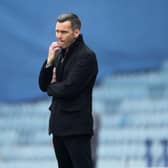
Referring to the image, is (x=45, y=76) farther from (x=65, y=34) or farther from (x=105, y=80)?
(x=105, y=80)

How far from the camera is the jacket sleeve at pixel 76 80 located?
2021 millimetres

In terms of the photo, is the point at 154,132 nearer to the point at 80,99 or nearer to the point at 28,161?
the point at 28,161

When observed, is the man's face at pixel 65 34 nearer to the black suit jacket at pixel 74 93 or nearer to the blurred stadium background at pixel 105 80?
the black suit jacket at pixel 74 93

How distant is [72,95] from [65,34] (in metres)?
0.21

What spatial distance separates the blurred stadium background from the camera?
3.41 meters

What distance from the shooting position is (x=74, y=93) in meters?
2.02

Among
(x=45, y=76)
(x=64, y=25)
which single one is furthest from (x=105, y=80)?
(x=64, y=25)

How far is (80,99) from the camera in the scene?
2.04 meters

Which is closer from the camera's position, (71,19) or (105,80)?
(71,19)

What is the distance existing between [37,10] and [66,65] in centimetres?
157

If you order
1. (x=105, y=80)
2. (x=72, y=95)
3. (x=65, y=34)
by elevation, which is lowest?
(x=72, y=95)

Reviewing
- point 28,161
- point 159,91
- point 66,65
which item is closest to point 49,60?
point 66,65

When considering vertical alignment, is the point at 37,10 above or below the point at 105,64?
above

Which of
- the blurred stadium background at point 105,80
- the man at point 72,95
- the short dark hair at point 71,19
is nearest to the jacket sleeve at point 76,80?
the man at point 72,95
